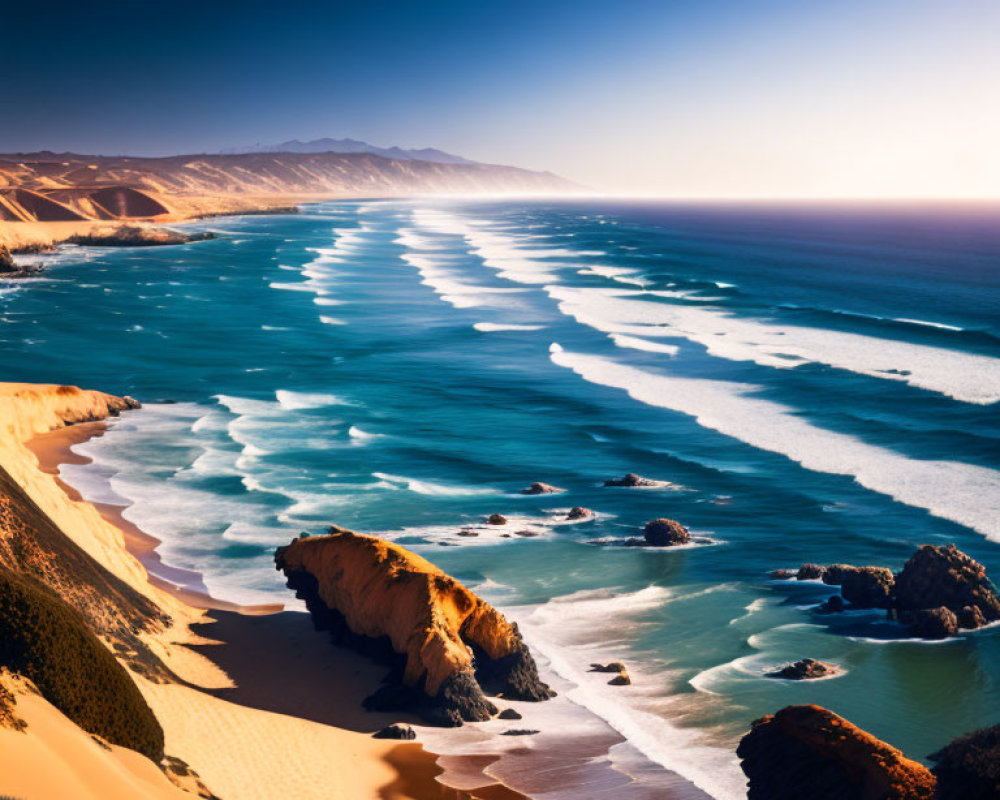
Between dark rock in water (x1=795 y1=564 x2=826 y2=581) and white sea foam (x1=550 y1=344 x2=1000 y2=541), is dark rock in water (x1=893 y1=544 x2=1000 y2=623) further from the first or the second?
white sea foam (x1=550 y1=344 x2=1000 y2=541)

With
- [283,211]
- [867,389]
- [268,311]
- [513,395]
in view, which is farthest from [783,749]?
[283,211]

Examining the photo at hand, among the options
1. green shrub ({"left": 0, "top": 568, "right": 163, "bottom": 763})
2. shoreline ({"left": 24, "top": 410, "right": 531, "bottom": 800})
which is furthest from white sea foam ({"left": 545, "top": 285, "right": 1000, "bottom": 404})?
green shrub ({"left": 0, "top": 568, "right": 163, "bottom": 763})

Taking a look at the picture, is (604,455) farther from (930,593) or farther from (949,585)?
(949,585)

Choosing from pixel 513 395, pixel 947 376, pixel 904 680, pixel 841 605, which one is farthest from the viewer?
pixel 947 376

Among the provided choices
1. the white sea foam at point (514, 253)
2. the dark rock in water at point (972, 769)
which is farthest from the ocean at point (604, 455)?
the white sea foam at point (514, 253)

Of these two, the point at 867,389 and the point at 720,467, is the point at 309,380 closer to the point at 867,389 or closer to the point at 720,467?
the point at 720,467

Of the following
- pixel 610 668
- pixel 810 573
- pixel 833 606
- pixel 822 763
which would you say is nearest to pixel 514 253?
pixel 810 573
